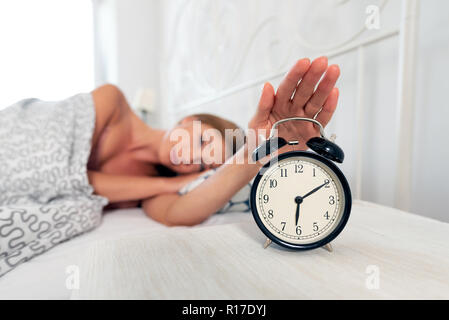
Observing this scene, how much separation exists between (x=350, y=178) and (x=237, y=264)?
2.62 ft

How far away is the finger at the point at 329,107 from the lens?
47 centimetres

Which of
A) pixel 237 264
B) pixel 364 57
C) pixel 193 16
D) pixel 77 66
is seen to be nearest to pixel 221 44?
pixel 193 16

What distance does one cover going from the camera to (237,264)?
13.9 inches

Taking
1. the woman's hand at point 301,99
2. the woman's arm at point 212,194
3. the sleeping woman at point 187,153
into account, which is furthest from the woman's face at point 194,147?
the woman's hand at point 301,99

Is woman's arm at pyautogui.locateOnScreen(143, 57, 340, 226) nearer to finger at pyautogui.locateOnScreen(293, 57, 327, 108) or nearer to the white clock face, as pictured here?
finger at pyautogui.locateOnScreen(293, 57, 327, 108)

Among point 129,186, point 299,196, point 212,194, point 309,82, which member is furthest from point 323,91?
point 129,186

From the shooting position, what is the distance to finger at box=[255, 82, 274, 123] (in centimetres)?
46

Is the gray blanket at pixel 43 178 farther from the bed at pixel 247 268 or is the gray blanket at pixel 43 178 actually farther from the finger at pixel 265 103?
the finger at pixel 265 103

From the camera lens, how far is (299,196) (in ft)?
1.36

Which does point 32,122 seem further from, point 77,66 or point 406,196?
point 77,66

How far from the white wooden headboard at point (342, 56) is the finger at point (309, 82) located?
469mm

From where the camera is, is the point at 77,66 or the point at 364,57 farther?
the point at 77,66

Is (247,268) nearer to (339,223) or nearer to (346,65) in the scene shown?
(339,223)

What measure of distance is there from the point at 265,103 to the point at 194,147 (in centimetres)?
68
